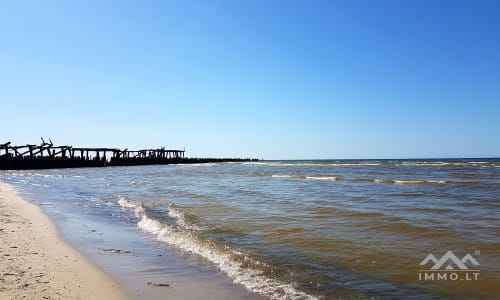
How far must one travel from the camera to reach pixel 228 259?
655cm

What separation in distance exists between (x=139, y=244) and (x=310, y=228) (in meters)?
3.81

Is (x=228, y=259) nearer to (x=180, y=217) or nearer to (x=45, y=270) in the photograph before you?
(x=45, y=270)

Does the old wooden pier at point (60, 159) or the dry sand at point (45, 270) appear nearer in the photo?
the dry sand at point (45, 270)

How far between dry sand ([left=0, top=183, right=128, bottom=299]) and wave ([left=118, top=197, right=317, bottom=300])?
167 cm

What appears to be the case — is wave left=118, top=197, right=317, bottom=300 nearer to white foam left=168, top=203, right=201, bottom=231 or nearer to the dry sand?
white foam left=168, top=203, right=201, bottom=231

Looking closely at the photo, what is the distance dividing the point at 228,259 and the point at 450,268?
346 cm

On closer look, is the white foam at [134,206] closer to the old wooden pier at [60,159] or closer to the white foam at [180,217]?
the white foam at [180,217]

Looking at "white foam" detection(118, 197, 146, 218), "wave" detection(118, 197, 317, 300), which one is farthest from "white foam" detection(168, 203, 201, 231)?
"white foam" detection(118, 197, 146, 218)

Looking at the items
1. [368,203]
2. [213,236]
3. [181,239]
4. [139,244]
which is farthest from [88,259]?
[368,203]

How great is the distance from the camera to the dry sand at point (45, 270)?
15.1 feet

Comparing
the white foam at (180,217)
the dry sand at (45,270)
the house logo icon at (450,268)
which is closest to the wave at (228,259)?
the white foam at (180,217)

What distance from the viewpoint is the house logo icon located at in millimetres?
5516

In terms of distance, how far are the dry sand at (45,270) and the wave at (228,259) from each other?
1.67 m

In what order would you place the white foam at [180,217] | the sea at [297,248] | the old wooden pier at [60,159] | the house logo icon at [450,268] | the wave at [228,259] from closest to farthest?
the wave at [228,259]
the sea at [297,248]
the house logo icon at [450,268]
the white foam at [180,217]
the old wooden pier at [60,159]
